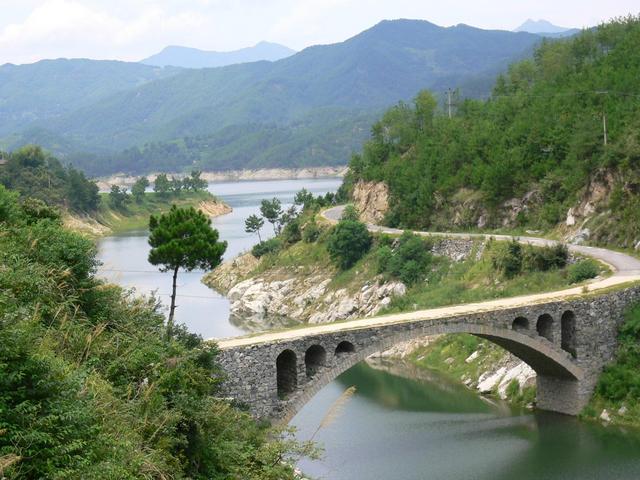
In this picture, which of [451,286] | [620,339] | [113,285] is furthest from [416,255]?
[113,285]

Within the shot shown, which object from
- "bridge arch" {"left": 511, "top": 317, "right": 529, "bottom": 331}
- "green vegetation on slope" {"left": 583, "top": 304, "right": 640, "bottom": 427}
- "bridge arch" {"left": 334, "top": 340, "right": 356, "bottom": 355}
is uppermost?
"bridge arch" {"left": 334, "top": 340, "right": 356, "bottom": 355}

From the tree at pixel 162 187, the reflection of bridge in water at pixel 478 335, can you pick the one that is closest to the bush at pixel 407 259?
the reflection of bridge in water at pixel 478 335

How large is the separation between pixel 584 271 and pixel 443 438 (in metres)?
11.1

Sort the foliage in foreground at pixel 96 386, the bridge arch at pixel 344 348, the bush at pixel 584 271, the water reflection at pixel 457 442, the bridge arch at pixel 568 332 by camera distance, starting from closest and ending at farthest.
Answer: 1. the foliage in foreground at pixel 96 386
2. the bridge arch at pixel 344 348
3. the water reflection at pixel 457 442
4. the bridge arch at pixel 568 332
5. the bush at pixel 584 271

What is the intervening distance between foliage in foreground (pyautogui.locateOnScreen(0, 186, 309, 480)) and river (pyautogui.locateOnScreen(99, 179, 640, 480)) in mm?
2975

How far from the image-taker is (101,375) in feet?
58.3

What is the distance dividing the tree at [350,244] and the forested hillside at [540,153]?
545 cm

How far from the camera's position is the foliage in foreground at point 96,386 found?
1284cm

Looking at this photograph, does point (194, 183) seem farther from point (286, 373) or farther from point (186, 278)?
point (286, 373)


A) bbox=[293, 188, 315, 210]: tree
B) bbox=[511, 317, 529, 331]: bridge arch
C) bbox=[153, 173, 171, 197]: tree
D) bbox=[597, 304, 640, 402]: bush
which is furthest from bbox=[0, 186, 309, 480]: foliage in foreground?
bbox=[153, 173, 171, 197]: tree

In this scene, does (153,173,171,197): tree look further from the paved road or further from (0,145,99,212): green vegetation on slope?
the paved road

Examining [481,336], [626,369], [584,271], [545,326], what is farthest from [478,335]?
[584,271]

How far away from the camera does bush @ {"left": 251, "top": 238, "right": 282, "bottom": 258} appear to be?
6852 cm

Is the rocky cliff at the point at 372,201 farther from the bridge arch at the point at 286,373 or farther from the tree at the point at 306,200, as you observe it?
the bridge arch at the point at 286,373
